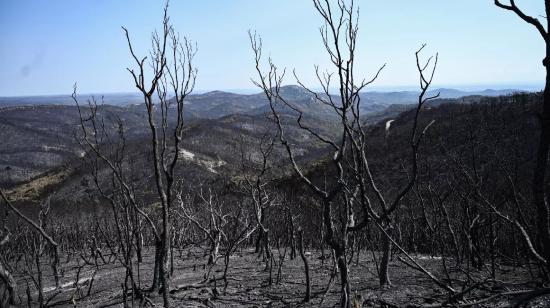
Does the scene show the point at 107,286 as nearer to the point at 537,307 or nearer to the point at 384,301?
the point at 384,301

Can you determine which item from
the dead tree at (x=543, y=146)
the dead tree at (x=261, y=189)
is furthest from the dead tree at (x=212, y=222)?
the dead tree at (x=543, y=146)

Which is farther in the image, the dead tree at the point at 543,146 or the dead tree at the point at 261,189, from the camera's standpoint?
the dead tree at the point at 261,189

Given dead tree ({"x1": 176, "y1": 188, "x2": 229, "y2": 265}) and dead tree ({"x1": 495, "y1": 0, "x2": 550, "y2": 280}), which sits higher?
dead tree ({"x1": 495, "y1": 0, "x2": 550, "y2": 280})

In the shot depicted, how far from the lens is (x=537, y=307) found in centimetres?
676

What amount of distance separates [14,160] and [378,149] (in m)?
120

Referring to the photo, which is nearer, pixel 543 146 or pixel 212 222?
pixel 543 146

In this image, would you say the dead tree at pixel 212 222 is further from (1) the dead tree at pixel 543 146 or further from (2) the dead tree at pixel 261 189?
(1) the dead tree at pixel 543 146

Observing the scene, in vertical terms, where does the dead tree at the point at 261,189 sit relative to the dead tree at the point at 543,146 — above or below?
below

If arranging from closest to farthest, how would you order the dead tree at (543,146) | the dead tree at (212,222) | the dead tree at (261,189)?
the dead tree at (543,146), the dead tree at (212,222), the dead tree at (261,189)

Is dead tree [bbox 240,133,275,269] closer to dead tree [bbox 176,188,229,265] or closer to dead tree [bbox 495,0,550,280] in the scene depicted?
dead tree [bbox 176,188,229,265]

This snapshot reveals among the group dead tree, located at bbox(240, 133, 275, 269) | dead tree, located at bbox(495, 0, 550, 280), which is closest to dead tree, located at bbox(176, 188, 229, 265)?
dead tree, located at bbox(240, 133, 275, 269)

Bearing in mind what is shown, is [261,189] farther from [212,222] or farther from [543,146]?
[543,146]

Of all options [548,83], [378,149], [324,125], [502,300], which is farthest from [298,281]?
[324,125]

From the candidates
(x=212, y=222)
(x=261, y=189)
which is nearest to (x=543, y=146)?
(x=261, y=189)
